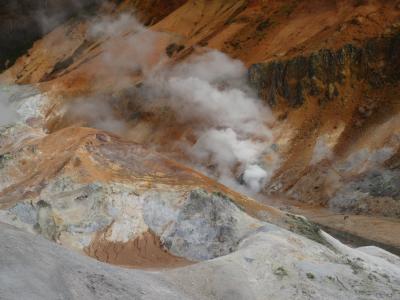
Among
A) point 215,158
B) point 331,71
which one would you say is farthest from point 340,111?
point 215,158

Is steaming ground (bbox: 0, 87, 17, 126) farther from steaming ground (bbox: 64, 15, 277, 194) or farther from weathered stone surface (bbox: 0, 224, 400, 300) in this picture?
weathered stone surface (bbox: 0, 224, 400, 300)

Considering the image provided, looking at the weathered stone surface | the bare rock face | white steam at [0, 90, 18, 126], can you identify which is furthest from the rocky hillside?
the bare rock face

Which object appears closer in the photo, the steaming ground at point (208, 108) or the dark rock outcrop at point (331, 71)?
the dark rock outcrop at point (331, 71)

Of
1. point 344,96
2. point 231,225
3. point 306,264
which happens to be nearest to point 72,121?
point 344,96

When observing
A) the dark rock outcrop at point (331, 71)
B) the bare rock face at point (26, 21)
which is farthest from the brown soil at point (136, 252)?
the bare rock face at point (26, 21)

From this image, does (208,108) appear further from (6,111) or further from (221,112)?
(6,111)

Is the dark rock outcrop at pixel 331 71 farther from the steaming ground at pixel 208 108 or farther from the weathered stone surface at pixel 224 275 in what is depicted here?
the weathered stone surface at pixel 224 275
